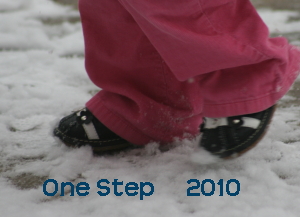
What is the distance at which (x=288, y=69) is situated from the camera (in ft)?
2.37

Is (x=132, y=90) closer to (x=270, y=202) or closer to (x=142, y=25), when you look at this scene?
(x=142, y=25)

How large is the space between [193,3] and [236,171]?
34cm

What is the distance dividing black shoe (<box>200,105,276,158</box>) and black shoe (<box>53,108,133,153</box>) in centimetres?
23

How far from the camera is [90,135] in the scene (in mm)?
847

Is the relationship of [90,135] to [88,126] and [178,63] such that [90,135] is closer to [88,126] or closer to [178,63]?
[88,126]

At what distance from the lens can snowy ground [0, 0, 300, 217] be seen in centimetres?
60

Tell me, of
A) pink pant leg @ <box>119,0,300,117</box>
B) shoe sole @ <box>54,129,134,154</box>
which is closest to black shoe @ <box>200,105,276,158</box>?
pink pant leg @ <box>119,0,300,117</box>

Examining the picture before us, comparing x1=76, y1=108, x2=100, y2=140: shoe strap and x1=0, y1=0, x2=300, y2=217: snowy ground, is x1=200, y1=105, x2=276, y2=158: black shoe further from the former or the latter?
x1=76, y1=108, x2=100, y2=140: shoe strap

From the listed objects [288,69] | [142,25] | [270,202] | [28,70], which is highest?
[142,25]

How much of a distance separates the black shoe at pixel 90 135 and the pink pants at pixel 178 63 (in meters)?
0.02

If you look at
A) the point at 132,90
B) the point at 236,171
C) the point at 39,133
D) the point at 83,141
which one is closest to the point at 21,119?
the point at 39,133

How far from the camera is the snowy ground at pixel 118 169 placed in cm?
60

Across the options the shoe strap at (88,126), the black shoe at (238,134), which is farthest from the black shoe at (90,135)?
the black shoe at (238,134)

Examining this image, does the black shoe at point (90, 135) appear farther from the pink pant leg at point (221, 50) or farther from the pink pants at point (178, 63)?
the pink pant leg at point (221, 50)
